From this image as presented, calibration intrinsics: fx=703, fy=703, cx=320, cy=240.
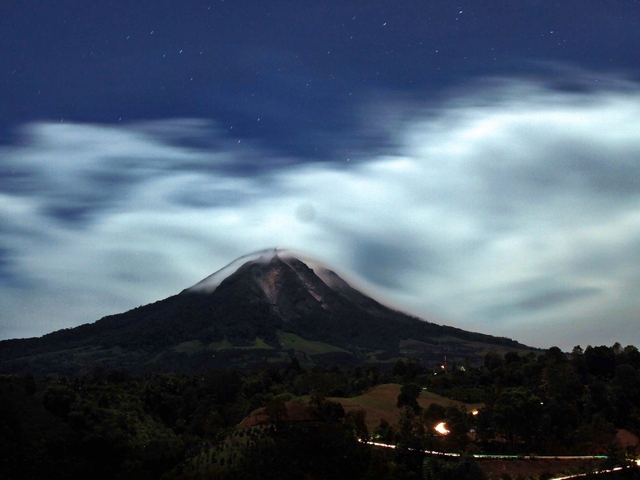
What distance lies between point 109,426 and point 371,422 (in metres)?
28.3

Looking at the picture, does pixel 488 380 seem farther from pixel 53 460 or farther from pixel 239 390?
pixel 53 460

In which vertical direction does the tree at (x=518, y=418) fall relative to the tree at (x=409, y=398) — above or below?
below

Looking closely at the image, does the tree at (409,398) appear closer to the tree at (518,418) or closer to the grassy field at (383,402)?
the grassy field at (383,402)

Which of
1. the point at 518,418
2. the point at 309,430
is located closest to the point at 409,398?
the point at 518,418

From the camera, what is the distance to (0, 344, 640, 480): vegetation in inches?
2352

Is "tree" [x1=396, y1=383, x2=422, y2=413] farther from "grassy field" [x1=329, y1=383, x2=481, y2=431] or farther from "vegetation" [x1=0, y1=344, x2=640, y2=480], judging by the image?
"grassy field" [x1=329, y1=383, x2=481, y2=431]

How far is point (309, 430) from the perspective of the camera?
6669 centimetres

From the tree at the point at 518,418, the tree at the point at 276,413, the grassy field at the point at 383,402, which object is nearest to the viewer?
the tree at the point at 518,418

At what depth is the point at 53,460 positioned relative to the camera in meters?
62.7

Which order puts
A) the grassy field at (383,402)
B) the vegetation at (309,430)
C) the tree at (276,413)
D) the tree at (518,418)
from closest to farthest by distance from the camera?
the vegetation at (309,430), the tree at (518,418), the tree at (276,413), the grassy field at (383,402)

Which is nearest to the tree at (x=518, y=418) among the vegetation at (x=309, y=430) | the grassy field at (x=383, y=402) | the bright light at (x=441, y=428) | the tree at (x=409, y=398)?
the vegetation at (x=309, y=430)

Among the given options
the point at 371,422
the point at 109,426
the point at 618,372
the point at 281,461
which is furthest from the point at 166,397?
the point at 618,372

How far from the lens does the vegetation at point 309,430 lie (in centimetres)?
5975

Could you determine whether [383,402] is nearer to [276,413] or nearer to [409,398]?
[409,398]
